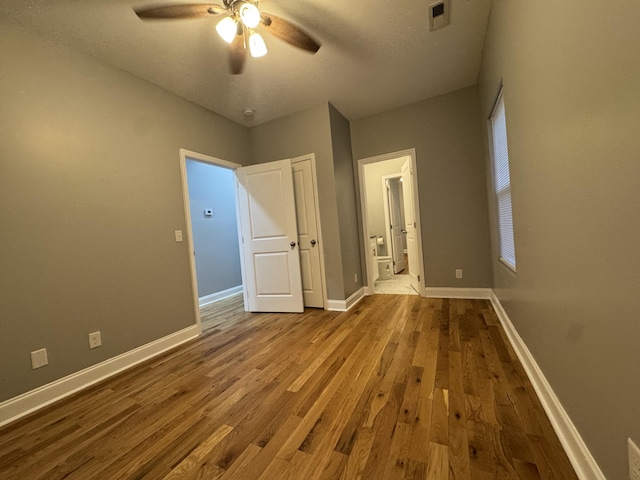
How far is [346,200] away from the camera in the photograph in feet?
12.0

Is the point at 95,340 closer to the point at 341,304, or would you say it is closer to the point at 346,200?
the point at 341,304

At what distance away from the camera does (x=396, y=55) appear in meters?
2.45

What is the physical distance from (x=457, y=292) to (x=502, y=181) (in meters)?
1.63

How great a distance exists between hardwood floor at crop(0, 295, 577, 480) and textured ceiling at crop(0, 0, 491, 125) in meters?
2.65

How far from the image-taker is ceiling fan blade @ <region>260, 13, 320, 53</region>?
169 cm

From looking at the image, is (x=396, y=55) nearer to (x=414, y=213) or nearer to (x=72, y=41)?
(x=414, y=213)

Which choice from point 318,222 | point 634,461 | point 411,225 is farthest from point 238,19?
point 411,225

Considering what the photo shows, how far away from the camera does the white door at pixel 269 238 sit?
3346 mm

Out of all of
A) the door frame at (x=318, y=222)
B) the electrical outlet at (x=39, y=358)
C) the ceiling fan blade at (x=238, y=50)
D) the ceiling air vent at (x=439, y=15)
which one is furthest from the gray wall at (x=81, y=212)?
the ceiling air vent at (x=439, y=15)

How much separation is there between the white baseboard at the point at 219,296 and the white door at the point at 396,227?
3272 millimetres

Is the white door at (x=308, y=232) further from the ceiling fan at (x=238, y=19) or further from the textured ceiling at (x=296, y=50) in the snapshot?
the ceiling fan at (x=238, y=19)

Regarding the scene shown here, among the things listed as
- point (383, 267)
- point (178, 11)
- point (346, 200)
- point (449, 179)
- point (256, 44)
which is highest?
point (178, 11)

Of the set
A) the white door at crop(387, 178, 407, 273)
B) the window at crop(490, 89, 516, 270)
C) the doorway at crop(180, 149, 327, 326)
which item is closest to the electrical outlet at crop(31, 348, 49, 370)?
the doorway at crop(180, 149, 327, 326)

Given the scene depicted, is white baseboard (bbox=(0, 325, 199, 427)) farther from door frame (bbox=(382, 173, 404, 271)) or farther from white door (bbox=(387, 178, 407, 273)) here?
white door (bbox=(387, 178, 407, 273))
